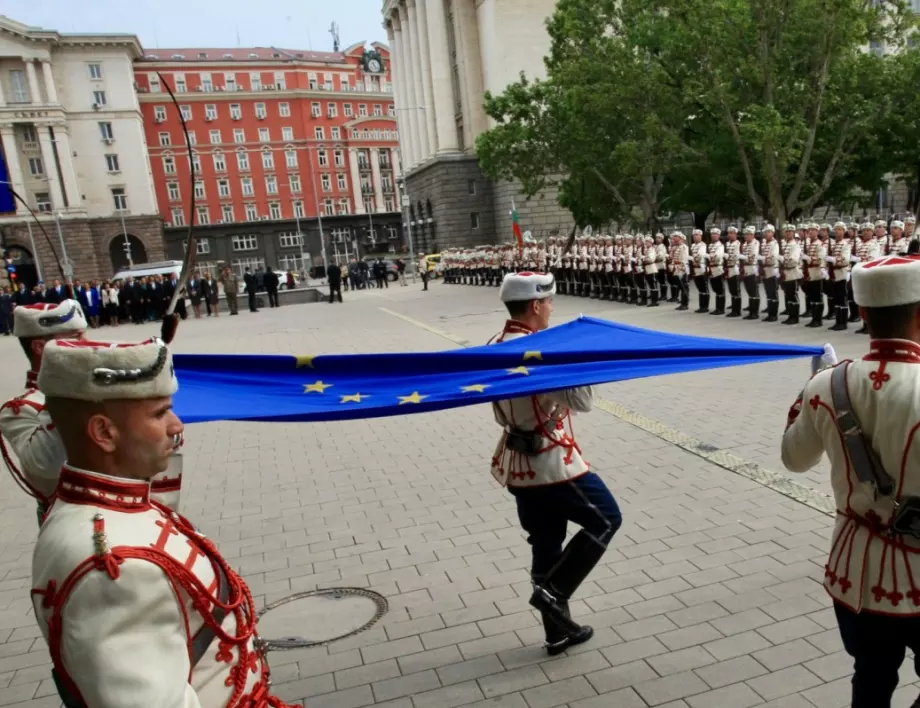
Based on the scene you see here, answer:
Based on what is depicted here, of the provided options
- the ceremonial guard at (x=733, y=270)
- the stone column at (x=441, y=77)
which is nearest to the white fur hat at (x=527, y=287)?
the ceremonial guard at (x=733, y=270)

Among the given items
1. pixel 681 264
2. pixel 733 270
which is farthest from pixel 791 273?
pixel 681 264

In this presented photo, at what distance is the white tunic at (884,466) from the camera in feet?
7.79

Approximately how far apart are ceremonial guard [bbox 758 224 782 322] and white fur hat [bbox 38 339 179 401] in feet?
50.8

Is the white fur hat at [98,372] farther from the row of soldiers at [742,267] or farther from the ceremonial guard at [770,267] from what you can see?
the ceremonial guard at [770,267]

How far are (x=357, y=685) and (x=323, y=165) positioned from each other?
90039 mm

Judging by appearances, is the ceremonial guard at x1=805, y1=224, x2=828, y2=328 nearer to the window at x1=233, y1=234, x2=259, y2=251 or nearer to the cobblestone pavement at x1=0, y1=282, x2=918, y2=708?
the cobblestone pavement at x1=0, y1=282, x2=918, y2=708

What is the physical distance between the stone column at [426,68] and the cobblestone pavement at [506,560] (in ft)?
171

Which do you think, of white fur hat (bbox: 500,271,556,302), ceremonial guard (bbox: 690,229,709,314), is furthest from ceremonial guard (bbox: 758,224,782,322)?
white fur hat (bbox: 500,271,556,302)

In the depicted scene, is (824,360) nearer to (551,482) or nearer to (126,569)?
(551,482)

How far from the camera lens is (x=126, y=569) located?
1.55m

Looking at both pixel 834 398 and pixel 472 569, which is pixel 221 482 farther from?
pixel 834 398

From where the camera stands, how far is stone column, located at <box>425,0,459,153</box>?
55375 millimetres

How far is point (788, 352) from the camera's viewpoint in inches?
145

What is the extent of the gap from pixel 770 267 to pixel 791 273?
35.3 inches
